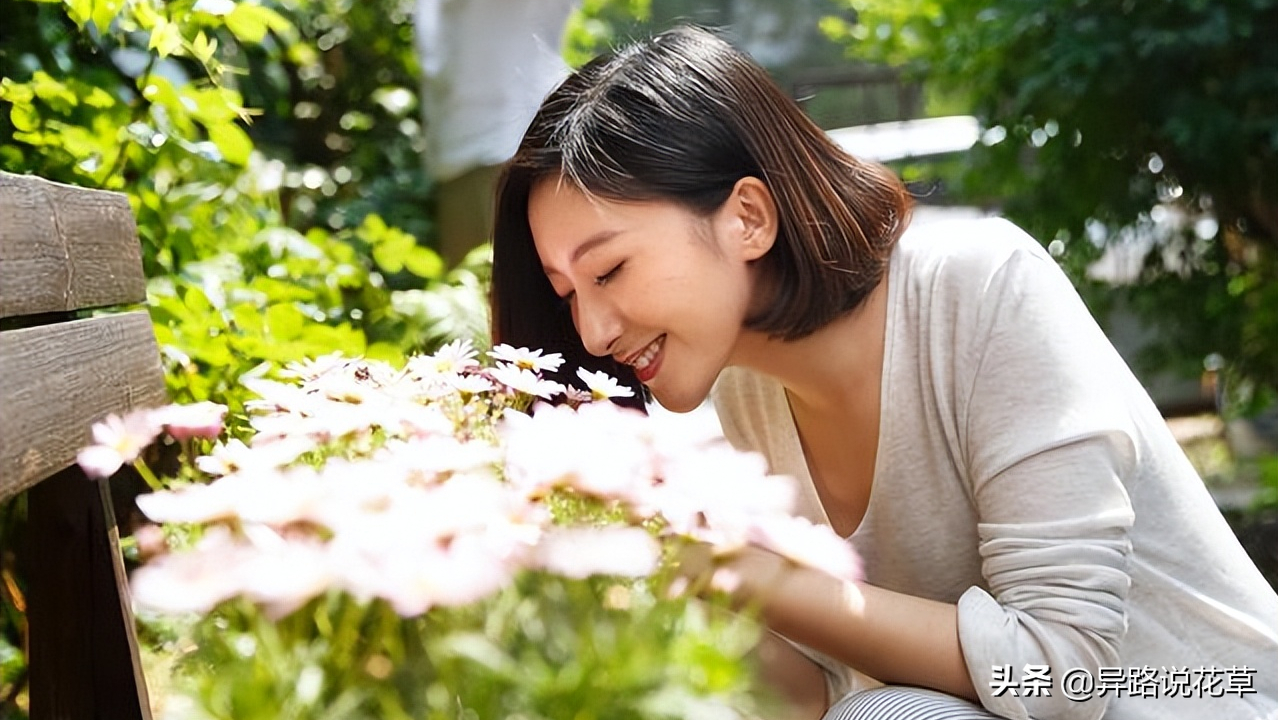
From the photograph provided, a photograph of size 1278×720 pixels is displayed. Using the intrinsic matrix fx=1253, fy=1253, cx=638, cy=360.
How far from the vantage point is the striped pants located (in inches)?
42.4

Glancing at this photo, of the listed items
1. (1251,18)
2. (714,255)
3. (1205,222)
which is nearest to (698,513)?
(714,255)

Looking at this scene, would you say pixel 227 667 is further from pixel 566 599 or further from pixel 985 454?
pixel 985 454

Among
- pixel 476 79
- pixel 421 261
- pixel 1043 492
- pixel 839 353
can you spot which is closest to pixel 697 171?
pixel 839 353

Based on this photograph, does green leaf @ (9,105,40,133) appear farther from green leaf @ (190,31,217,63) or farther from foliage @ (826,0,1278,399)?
foliage @ (826,0,1278,399)

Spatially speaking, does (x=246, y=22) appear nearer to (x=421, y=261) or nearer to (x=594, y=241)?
(x=421, y=261)

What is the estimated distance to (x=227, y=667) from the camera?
0.56m

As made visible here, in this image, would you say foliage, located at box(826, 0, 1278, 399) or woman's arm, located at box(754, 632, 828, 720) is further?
foliage, located at box(826, 0, 1278, 399)

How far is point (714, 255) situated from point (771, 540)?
56 cm

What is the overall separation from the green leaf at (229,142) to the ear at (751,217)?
0.88 metres

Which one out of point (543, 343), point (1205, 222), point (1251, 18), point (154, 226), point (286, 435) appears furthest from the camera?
point (1205, 222)

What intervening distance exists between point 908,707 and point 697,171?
504mm

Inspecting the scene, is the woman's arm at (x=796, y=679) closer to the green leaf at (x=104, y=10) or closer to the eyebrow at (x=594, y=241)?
the eyebrow at (x=594, y=241)

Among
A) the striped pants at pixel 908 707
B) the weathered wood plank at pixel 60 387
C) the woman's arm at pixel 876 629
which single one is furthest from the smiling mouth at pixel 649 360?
the weathered wood plank at pixel 60 387

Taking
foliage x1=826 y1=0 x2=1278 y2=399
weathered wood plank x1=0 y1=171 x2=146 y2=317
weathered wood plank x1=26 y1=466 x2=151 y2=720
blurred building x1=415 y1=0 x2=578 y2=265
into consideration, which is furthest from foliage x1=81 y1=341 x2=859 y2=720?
foliage x1=826 y1=0 x2=1278 y2=399
